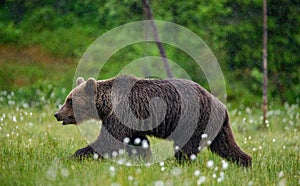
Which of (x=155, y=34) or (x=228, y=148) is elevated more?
(x=228, y=148)

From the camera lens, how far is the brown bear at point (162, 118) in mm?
6648

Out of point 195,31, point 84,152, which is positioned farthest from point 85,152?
point 195,31

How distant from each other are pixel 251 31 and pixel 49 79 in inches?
218

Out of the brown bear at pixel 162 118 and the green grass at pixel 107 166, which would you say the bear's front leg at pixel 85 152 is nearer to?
the brown bear at pixel 162 118

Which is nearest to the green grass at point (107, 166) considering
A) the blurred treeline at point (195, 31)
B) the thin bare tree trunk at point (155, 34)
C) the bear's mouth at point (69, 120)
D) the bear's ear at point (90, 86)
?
the bear's mouth at point (69, 120)

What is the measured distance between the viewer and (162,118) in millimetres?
6750

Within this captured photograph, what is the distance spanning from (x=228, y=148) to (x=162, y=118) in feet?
3.06

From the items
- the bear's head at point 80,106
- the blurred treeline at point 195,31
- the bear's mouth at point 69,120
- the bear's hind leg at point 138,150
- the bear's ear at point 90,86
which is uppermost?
the bear's ear at point 90,86

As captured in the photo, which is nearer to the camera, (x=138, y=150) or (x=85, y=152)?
(x=85, y=152)

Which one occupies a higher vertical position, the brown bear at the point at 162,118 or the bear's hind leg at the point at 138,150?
the brown bear at the point at 162,118

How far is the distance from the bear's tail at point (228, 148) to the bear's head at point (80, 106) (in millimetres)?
1651

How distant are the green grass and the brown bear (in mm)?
245

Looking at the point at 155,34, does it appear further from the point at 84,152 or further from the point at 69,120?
the point at 84,152

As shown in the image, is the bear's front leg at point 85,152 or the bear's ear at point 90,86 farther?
the bear's ear at point 90,86
